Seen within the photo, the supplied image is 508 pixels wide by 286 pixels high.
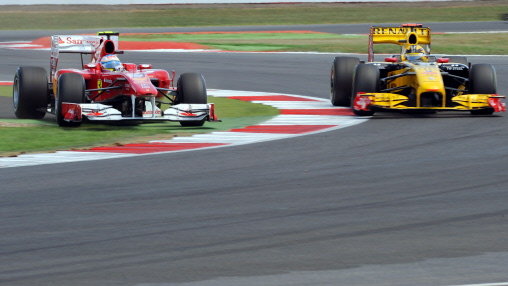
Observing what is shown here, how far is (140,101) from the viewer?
598 inches

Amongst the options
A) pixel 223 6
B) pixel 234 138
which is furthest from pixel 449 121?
pixel 223 6

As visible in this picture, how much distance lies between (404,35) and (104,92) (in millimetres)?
5184

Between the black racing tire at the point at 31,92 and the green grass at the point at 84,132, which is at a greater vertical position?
the black racing tire at the point at 31,92

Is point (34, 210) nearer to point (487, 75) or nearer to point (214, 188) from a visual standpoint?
point (214, 188)

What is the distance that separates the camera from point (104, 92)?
1559 cm

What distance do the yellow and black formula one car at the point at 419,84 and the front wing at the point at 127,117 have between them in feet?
8.51

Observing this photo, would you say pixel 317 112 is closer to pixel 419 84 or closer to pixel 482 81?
pixel 419 84

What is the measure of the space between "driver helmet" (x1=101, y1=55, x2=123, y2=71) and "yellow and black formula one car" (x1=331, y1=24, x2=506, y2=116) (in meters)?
3.54

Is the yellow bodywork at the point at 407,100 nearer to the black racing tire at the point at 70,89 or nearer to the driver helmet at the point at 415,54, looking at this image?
the driver helmet at the point at 415,54

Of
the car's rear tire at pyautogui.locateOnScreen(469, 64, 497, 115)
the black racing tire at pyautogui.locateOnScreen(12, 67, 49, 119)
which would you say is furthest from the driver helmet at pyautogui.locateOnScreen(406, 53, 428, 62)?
the black racing tire at pyautogui.locateOnScreen(12, 67, 49, 119)

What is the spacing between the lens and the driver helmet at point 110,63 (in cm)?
1564

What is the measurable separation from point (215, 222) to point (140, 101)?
7.48 metres

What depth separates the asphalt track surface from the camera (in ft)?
21.2

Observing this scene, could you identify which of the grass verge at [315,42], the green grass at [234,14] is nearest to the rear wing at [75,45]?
the grass verge at [315,42]
